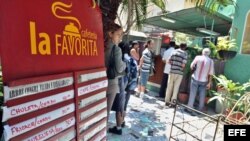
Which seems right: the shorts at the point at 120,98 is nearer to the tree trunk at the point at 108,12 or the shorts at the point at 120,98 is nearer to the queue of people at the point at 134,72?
the queue of people at the point at 134,72

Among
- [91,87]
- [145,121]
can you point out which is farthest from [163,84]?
[91,87]

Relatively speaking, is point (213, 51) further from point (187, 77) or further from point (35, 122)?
point (35, 122)

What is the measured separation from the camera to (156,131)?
5.04 m

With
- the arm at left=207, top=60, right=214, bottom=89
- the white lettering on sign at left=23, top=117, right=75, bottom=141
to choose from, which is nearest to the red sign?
the white lettering on sign at left=23, top=117, right=75, bottom=141

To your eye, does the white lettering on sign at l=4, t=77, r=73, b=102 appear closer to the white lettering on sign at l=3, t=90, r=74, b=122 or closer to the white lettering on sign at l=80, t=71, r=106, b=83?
the white lettering on sign at l=3, t=90, r=74, b=122

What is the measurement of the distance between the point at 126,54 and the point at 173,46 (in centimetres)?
348

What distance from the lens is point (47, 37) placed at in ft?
5.20

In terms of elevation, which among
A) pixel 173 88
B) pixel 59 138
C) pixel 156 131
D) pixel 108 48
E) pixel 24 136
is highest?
pixel 108 48

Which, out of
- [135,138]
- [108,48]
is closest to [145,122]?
[135,138]

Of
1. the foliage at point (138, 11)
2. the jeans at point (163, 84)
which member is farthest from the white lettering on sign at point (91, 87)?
the jeans at point (163, 84)

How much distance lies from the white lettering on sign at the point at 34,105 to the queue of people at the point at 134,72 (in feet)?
6.41

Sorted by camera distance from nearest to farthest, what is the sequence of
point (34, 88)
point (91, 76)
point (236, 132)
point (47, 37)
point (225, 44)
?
point (34, 88) < point (47, 37) < point (91, 76) < point (236, 132) < point (225, 44)

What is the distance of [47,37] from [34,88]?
0.34m

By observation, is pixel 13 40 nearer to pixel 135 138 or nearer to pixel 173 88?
pixel 135 138
